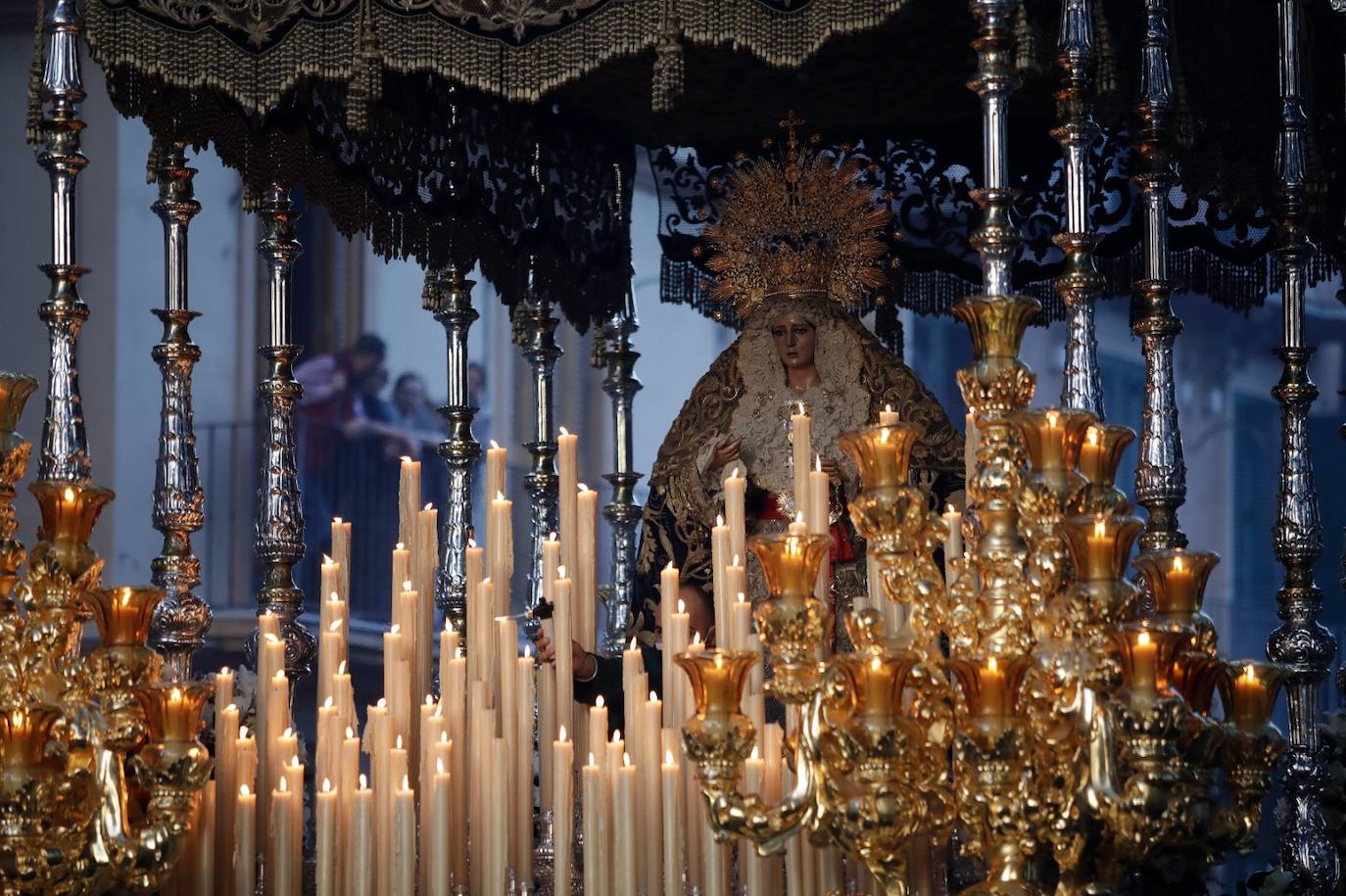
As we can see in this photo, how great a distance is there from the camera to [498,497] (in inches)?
175

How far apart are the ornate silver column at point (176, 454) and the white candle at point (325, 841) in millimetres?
1335

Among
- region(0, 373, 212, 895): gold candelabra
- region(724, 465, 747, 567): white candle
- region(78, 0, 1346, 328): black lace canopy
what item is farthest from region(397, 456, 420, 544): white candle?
region(78, 0, 1346, 328): black lace canopy

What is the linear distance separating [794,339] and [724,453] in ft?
1.28

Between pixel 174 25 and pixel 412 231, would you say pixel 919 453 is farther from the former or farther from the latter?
pixel 174 25

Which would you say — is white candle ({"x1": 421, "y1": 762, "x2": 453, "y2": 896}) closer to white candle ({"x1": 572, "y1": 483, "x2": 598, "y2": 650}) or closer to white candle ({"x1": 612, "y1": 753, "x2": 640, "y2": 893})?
white candle ({"x1": 612, "y1": 753, "x2": 640, "y2": 893})

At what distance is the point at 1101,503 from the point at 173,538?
270 cm

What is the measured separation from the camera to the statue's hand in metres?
6.05

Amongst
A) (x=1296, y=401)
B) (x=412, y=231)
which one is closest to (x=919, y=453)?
(x=1296, y=401)

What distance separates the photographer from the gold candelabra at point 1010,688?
11.9ft

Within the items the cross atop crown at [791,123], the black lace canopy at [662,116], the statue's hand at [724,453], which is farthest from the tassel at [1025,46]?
the statue's hand at [724,453]

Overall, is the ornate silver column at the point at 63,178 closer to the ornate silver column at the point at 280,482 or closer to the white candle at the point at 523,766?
the ornate silver column at the point at 280,482

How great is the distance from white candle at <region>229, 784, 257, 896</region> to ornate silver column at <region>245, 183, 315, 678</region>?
150 centimetres

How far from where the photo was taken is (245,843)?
4.29 metres

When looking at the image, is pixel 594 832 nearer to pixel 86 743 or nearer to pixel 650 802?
pixel 650 802
